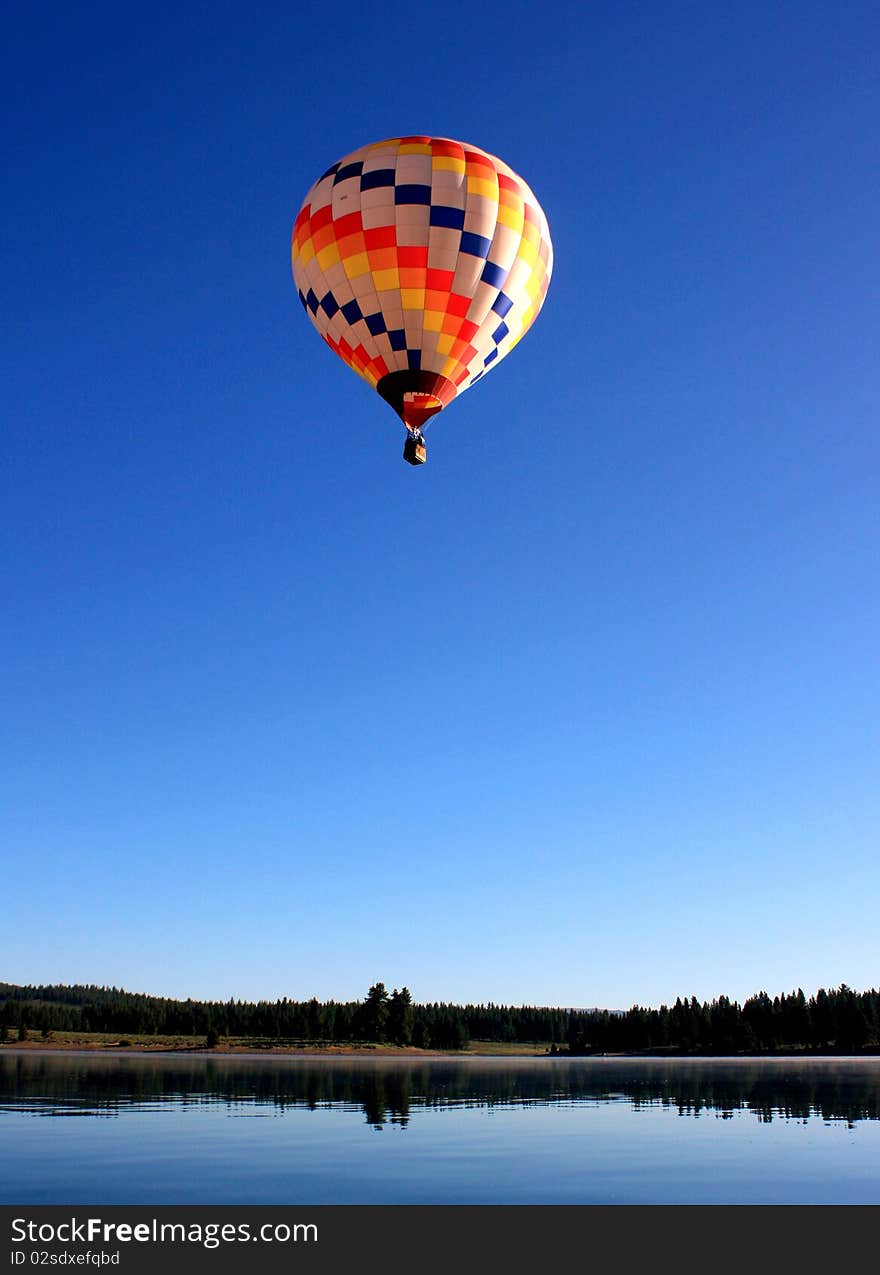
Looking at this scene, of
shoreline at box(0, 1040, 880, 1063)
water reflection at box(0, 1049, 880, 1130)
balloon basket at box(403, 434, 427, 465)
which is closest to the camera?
balloon basket at box(403, 434, 427, 465)

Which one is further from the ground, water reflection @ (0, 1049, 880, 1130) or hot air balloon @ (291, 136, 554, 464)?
hot air balloon @ (291, 136, 554, 464)

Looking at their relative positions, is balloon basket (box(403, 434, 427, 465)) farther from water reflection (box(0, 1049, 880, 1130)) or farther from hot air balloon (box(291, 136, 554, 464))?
water reflection (box(0, 1049, 880, 1130))

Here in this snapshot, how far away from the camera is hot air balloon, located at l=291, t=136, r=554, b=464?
28875 millimetres

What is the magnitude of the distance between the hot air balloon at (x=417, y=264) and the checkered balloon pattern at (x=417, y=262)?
3 cm

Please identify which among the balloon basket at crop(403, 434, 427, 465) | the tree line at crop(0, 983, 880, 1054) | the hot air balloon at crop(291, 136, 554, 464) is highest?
the hot air balloon at crop(291, 136, 554, 464)

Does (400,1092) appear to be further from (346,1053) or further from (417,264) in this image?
(346,1053)

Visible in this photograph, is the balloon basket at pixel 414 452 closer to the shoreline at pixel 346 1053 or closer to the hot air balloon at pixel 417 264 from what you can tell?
the hot air balloon at pixel 417 264

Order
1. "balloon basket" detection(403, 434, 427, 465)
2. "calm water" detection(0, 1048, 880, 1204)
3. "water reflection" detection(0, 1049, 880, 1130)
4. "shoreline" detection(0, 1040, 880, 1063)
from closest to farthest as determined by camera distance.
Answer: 1. "calm water" detection(0, 1048, 880, 1204)
2. "balloon basket" detection(403, 434, 427, 465)
3. "water reflection" detection(0, 1049, 880, 1130)
4. "shoreline" detection(0, 1040, 880, 1063)

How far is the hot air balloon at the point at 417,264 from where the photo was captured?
28875 mm

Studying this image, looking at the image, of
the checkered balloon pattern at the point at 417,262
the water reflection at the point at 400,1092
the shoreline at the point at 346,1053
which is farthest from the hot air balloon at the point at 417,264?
the shoreline at the point at 346,1053

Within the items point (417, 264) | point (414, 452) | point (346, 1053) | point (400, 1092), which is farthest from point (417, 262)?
point (346, 1053)

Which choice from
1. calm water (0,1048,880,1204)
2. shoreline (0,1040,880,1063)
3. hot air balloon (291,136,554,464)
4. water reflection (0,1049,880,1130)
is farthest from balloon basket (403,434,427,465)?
shoreline (0,1040,880,1063)

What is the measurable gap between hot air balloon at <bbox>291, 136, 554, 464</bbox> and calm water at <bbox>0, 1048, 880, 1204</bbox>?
17.2m

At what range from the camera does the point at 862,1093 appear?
161 ft
